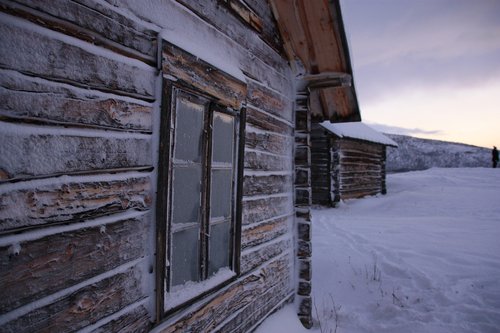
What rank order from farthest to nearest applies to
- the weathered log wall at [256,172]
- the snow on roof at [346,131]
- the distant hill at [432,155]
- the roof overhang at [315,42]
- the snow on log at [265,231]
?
1. the distant hill at [432,155]
2. the snow on roof at [346,131]
3. the roof overhang at [315,42]
4. the snow on log at [265,231]
5. the weathered log wall at [256,172]

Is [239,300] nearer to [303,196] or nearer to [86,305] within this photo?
[86,305]

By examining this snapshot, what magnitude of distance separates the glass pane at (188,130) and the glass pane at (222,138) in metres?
0.17

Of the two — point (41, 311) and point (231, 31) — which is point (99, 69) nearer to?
point (41, 311)

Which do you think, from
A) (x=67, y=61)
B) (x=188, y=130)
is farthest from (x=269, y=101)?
(x=67, y=61)

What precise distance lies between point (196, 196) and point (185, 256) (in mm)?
390

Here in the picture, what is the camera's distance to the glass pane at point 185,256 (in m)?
1.83

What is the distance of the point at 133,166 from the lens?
4.98ft

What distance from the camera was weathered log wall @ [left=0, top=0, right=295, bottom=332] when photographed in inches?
40.9

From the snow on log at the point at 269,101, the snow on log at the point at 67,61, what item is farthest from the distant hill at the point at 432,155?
the snow on log at the point at 67,61

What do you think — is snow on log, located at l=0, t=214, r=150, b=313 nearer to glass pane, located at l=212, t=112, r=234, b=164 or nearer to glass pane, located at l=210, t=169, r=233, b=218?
glass pane, located at l=210, t=169, r=233, b=218

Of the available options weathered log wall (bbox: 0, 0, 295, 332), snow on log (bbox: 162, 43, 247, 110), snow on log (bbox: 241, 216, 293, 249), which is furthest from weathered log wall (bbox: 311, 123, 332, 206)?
weathered log wall (bbox: 0, 0, 295, 332)

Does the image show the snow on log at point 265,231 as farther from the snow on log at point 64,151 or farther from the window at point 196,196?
the snow on log at point 64,151

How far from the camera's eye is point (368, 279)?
4.86 m

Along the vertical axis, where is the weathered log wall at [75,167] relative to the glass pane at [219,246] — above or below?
above
